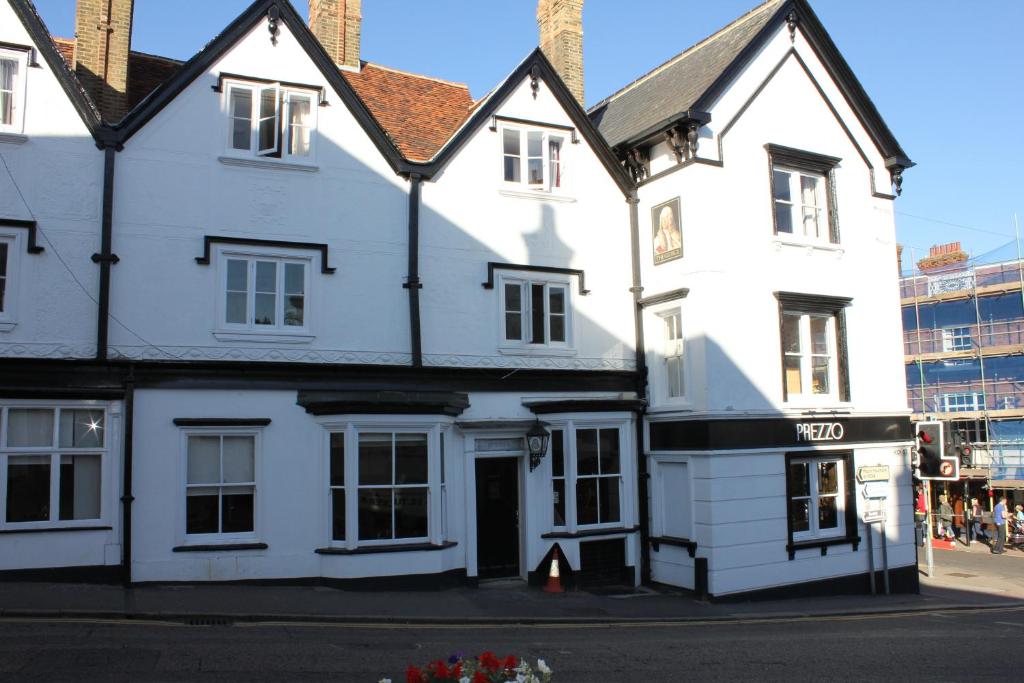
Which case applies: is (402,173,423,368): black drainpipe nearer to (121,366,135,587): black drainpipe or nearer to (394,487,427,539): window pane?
(394,487,427,539): window pane

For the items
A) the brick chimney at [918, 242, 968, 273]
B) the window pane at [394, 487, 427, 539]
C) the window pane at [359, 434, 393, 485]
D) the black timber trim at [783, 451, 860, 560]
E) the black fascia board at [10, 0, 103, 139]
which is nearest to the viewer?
the black fascia board at [10, 0, 103, 139]

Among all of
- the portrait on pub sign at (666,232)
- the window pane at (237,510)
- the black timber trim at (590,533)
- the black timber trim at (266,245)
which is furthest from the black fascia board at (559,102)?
the black timber trim at (590,533)

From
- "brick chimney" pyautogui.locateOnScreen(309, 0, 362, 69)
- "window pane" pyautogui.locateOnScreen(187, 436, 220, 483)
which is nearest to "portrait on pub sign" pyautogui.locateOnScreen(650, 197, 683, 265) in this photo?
"brick chimney" pyautogui.locateOnScreen(309, 0, 362, 69)

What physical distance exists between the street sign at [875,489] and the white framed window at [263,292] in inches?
462

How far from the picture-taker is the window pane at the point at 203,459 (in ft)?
48.4

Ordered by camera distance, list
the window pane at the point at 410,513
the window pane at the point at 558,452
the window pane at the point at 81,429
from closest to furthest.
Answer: the window pane at the point at 81,429 → the window pane at the point at 410,513 → the window pane at the point at 558,452

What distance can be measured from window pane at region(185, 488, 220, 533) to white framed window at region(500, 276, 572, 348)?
608 cm

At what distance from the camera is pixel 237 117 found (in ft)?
51.8

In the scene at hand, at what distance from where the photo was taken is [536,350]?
17453 mm

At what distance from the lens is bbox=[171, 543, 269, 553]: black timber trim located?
47.2 feet

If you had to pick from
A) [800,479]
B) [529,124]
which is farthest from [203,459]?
[800,479]

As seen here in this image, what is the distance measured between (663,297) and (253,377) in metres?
8.20

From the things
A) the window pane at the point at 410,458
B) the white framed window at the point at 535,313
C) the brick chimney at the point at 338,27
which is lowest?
the window pane at the point at 410,458

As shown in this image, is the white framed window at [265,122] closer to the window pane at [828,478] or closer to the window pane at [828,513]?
the window pane at [828,478]
